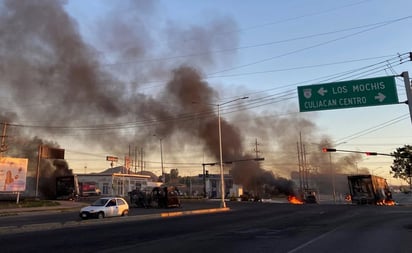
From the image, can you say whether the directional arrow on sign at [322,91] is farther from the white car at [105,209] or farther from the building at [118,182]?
the building at [118,182]

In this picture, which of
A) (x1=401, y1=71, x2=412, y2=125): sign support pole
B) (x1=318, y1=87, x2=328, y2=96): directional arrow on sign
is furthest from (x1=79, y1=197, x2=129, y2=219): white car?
(x1=401, y1=71, x2=412, y2=125): sign support pole

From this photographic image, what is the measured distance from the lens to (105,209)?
2442 cm

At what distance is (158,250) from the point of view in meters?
10.1

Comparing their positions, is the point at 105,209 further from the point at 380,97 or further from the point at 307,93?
the point at 380,97

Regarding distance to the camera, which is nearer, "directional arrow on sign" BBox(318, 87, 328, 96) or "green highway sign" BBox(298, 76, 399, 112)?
"green highway sign" BBox(298, 76, 399, 112)

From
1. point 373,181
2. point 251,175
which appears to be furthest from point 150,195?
point 251,175

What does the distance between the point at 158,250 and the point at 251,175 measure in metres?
61.2

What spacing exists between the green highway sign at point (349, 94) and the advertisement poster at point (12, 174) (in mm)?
32453

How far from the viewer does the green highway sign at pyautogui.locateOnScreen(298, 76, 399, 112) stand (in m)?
17.2

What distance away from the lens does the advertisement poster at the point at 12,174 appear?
3874 cm

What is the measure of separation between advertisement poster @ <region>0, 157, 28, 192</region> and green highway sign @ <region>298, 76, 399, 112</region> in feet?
106

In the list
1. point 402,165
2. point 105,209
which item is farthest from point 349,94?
point 402,165

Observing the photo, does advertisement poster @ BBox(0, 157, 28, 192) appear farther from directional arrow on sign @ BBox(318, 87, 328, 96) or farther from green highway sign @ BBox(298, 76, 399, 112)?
directional arrow on sign @ BBox(318, 87, 328, 96)

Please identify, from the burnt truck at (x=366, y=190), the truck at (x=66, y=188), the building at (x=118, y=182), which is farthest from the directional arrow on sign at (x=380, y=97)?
the building at (x=118, y=182)
